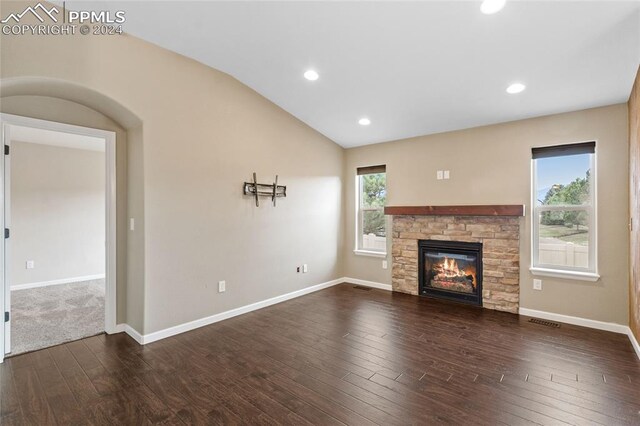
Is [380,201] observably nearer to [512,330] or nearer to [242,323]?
[512,330]

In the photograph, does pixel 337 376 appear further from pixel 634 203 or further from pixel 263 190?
pixel 634 203

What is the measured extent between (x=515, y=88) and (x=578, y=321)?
2.85m

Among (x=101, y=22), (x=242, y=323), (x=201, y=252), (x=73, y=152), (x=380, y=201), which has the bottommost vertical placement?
(x=242, y=323)

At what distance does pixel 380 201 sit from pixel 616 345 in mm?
3480

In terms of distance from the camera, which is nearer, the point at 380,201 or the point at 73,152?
the point at 380,201

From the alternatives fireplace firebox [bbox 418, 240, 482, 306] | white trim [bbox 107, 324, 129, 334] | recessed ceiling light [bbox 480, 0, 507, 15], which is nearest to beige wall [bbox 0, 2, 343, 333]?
white trim [bbox 107, 324, 129, 334]

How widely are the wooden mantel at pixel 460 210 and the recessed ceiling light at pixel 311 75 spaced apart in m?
2.50

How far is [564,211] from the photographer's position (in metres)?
3.82

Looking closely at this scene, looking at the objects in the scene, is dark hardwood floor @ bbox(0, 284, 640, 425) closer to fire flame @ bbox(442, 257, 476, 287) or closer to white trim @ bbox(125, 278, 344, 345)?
white trim @ bbox(125, 278, 344, 345)

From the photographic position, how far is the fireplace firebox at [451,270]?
4418 mm

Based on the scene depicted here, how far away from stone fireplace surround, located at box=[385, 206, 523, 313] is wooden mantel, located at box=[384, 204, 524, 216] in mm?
→ 16

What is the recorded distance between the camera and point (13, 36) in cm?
241

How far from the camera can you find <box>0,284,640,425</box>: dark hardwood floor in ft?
6.75

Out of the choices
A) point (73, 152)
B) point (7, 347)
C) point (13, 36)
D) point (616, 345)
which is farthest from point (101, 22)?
point (616, 345)
